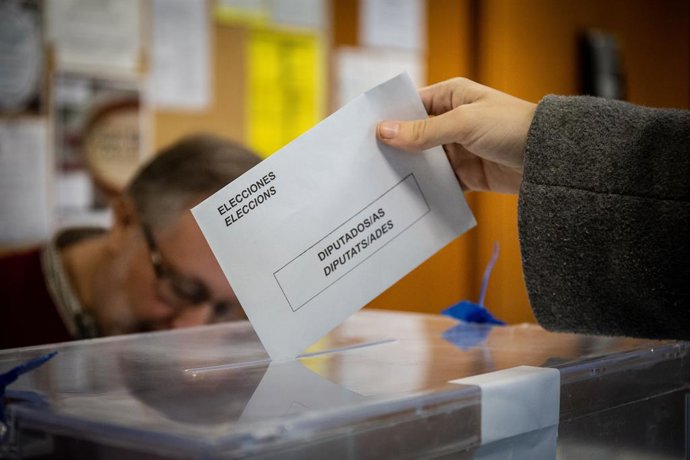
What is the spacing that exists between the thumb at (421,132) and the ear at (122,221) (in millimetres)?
1037

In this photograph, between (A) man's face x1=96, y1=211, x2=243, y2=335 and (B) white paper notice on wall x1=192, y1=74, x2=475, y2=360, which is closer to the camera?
(B) white paper notice on wall x1=192, y1=74, x2=475, y2=360

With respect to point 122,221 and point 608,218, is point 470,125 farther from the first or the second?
point 122,221

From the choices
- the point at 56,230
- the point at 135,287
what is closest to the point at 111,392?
the point at 135,287

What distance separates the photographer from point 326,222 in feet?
2.40

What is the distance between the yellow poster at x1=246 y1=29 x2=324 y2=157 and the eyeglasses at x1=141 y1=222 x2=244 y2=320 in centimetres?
52

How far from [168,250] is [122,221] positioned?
157 mm

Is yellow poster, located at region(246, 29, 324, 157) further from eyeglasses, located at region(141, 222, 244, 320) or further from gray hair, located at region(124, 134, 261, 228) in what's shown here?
eyeglasses, located at region(141, 222, 244, 320)

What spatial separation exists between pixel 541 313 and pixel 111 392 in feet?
1.17

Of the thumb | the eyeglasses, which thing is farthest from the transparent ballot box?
the eyeglasses

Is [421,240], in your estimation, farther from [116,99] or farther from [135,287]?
[116,99]

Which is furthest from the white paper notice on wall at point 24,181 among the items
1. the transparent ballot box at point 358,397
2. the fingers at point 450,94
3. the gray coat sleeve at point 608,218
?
the gray coat sleeve at point 608,218

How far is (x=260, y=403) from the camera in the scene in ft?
Result: 1.77

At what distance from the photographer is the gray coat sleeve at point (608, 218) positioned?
2.29 feet

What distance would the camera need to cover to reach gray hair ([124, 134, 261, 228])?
167cm
